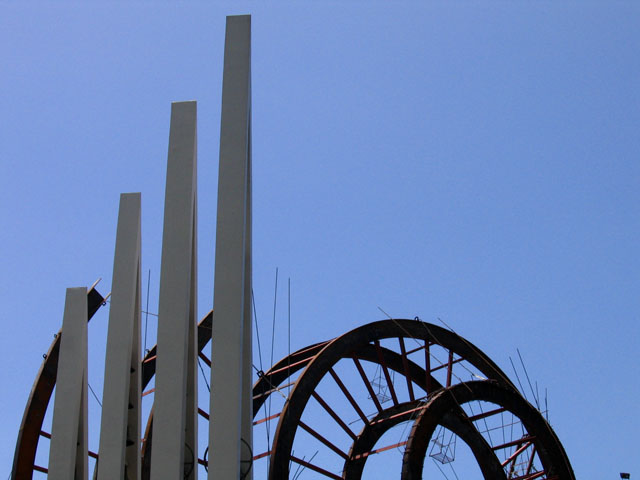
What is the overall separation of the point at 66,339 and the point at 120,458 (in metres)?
5.26

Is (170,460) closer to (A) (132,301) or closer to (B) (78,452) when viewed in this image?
(A) (132,301)

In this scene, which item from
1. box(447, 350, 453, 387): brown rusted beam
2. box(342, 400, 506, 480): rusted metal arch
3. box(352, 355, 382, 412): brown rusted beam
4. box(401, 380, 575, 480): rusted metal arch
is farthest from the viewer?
box(447, 350, 453, 387): brown rusted beam

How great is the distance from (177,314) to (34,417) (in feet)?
37.4

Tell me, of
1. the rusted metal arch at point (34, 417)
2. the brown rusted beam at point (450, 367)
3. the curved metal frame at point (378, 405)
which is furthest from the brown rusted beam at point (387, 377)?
the rusted metal arch at point (34, 417)

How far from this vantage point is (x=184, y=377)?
1342 centimetres

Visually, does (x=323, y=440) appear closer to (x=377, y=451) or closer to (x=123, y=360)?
(x=377, y=451)

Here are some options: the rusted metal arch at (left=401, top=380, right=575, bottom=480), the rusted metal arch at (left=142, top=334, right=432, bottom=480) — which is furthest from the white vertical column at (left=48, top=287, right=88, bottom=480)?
the rusted metal arch at (left=401, top=380, right=575, bottom=480)

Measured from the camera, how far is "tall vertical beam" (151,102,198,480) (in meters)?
12.9

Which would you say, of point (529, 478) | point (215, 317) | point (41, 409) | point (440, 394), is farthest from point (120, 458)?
point (529, 478)

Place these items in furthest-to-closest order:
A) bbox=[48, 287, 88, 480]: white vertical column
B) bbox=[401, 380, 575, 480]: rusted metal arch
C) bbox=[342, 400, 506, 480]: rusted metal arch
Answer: bbox=[342, 400, 506, 480]: rusted metal arch
bbox=[401, 380, 575, 480]: rusted metal arch
bbox=[48, 287, 88, 480]: white vertical column

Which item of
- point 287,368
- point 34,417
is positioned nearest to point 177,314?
point 34,417

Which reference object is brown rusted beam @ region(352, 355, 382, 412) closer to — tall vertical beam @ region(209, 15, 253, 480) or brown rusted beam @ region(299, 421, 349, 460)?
brown rusted beam @ region(299, 421, 349, 460)

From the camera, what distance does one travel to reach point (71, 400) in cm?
1745

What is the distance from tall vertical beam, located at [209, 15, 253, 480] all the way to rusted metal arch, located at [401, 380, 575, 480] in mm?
8167
